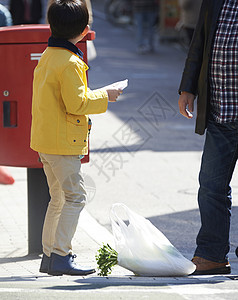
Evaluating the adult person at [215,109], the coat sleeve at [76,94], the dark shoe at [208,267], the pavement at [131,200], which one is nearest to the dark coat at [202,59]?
the adult person at [215,109]

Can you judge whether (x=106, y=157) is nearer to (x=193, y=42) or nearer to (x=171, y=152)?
(x=171, y=152)

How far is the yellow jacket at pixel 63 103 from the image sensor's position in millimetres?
3906

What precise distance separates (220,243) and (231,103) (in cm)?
82

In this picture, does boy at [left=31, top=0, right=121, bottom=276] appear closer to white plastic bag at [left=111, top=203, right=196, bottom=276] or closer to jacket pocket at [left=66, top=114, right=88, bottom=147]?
jacket pocket at [left=66, top=114, right=88, bottom=147]

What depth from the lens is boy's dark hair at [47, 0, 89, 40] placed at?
12.9 ft

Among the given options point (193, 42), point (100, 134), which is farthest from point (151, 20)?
point (193, 42)

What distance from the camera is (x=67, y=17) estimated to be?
394 cm

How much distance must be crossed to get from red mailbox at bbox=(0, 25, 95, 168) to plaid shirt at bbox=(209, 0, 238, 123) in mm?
952

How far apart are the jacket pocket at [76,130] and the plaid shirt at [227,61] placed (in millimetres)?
766

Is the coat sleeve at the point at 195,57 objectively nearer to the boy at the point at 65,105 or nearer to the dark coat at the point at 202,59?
the dark coat at the point at 202,59

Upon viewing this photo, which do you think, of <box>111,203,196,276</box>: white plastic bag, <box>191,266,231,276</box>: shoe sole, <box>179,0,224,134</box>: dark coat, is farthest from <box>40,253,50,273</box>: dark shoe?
<box>179,0,224,134</box>: dark coat

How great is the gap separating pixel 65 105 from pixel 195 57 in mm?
845

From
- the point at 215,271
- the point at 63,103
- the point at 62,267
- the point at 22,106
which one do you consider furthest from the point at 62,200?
the point at 215,271

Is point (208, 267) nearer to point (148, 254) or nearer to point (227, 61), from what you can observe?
point (148, 254)
